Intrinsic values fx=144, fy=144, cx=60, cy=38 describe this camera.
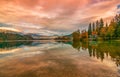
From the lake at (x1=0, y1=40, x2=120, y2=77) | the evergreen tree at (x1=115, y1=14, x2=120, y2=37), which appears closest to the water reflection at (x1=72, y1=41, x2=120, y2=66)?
the lake at (x1=0, y1=40, x2=120, y2=77)

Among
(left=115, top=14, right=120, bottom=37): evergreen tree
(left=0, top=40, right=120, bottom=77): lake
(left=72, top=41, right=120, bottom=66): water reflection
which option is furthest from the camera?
(left=115, top=14, right=120, bottom=37): evergreen tree

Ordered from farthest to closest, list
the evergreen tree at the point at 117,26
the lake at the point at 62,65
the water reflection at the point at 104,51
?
1. the evergreen tree at the point at 117,26
2. the water reflection at the point at 104,51
3. the lake at the point at 62,65

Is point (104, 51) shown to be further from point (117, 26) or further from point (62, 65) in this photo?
point (117, 26)

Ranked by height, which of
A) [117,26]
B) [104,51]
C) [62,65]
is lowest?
[104,51]

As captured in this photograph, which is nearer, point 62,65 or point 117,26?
point 62,65

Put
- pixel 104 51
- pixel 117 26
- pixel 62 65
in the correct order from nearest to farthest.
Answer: pixel 62 65, pixel 104 51, pixel 117 26

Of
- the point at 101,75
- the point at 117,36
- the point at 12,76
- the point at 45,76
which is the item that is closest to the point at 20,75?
the point at 12,76

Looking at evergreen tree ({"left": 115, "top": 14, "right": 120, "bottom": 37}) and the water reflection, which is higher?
evergreen tree ({"left": 115, "top": 14, "right": 120, "bottom": 37})

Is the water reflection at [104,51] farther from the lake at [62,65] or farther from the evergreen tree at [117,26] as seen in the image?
the evergreen tree at [117,26]

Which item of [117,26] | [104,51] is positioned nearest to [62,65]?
[104,51]

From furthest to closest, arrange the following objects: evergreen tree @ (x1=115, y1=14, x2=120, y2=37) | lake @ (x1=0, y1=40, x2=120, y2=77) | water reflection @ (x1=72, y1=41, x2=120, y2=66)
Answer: evergreen tree @ (x1=115, y1=14, x2=120, y2=37), water reflection @ (x1=72, y1=41, x2=120, y2=66), lake @ (x1=0, y1=40, x2=120, y2=77)

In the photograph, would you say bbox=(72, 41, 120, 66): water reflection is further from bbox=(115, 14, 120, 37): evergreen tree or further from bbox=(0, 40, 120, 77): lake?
bbox=(115, 14, 120, 37): evergreen tree

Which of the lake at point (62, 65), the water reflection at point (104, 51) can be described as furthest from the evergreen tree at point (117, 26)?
the lake at point (62, 65)

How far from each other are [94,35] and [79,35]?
581 inches
